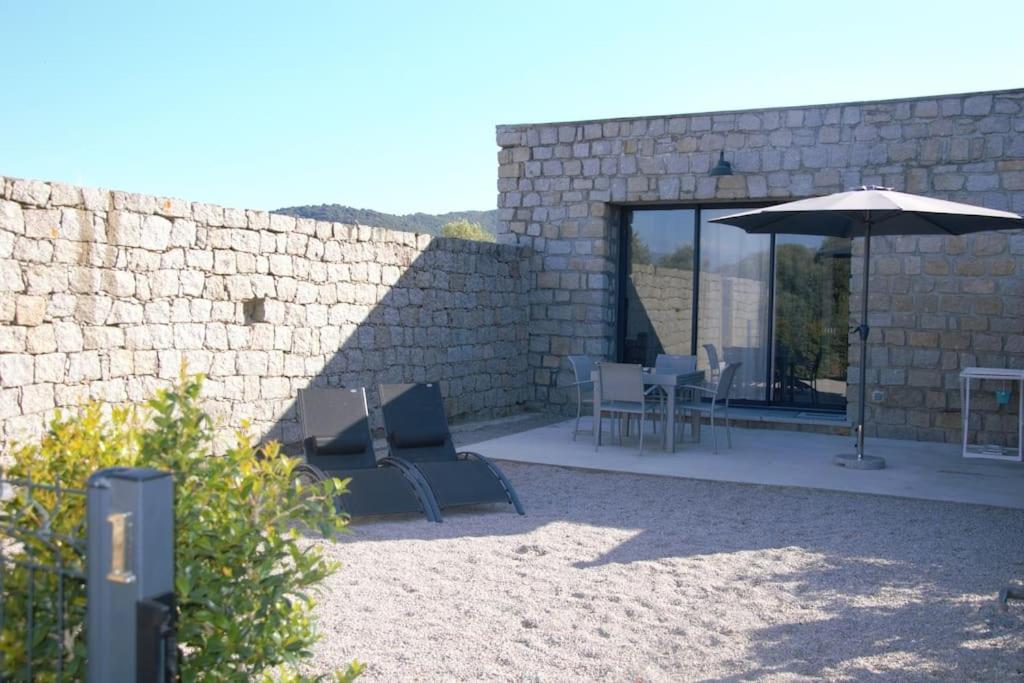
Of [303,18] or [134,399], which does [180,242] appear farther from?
[303,18]

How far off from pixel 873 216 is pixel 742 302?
122 inches

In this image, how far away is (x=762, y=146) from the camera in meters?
10.1

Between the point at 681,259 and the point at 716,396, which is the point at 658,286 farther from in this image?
the point at 716,396

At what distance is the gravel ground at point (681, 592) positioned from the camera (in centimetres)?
365

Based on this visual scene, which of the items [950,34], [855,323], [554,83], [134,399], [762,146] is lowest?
[134,399]

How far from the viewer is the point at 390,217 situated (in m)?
51.5

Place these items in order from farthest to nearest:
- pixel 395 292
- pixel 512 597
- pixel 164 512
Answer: pixel 395 292
pixel 512 597
pixel 164 512

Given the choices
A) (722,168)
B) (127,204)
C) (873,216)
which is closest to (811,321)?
(722,168)

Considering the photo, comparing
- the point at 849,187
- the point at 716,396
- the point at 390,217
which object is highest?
the point at 390,217

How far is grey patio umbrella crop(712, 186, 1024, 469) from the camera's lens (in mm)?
7262

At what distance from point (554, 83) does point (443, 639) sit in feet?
56.1

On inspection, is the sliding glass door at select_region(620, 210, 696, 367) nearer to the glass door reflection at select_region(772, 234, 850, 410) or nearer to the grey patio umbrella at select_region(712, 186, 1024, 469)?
the glass door reflection at select_region(772, 234, 850, 410)

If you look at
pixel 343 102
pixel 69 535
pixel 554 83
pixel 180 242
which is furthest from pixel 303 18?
pixel 69 535

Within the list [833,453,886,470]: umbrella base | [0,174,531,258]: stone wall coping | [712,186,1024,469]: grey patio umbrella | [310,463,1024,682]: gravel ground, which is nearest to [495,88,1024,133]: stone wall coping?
[712,186,1024,469]: grey patio umbrella
